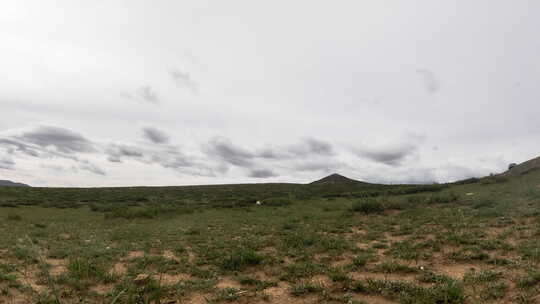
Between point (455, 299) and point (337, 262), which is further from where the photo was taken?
point (337, 262)

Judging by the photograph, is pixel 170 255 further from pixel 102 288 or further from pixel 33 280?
pixel 33 280

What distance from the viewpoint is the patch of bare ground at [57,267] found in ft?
25.1

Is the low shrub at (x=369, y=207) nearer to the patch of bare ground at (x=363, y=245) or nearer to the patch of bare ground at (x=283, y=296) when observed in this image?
the patch of bare ground at (x=363, y=245)

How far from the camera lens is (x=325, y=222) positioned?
15.4 meters

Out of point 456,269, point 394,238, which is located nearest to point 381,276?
point 456,269

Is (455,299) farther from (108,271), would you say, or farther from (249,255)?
(108,271)

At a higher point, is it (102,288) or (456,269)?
(456,269)

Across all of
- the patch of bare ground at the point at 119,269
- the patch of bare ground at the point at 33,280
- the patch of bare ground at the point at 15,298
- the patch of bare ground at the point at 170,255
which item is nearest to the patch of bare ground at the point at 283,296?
the patch of bare ground at the point at 170,255

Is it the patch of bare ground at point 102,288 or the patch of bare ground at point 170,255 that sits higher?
the patch of bare ground at point 170,255

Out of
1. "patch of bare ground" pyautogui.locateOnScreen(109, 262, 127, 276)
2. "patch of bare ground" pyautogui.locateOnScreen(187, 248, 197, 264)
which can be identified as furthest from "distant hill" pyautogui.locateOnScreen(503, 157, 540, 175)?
"patch of bare ground" pyautogui.locateOnScreen(109, 262, 127, 276)

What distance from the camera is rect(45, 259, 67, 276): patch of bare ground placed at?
25.1 feet

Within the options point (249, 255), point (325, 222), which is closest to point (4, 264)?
point (249, 255)

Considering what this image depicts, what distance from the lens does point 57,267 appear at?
8.32 m

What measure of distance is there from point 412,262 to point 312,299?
11.7 ft
